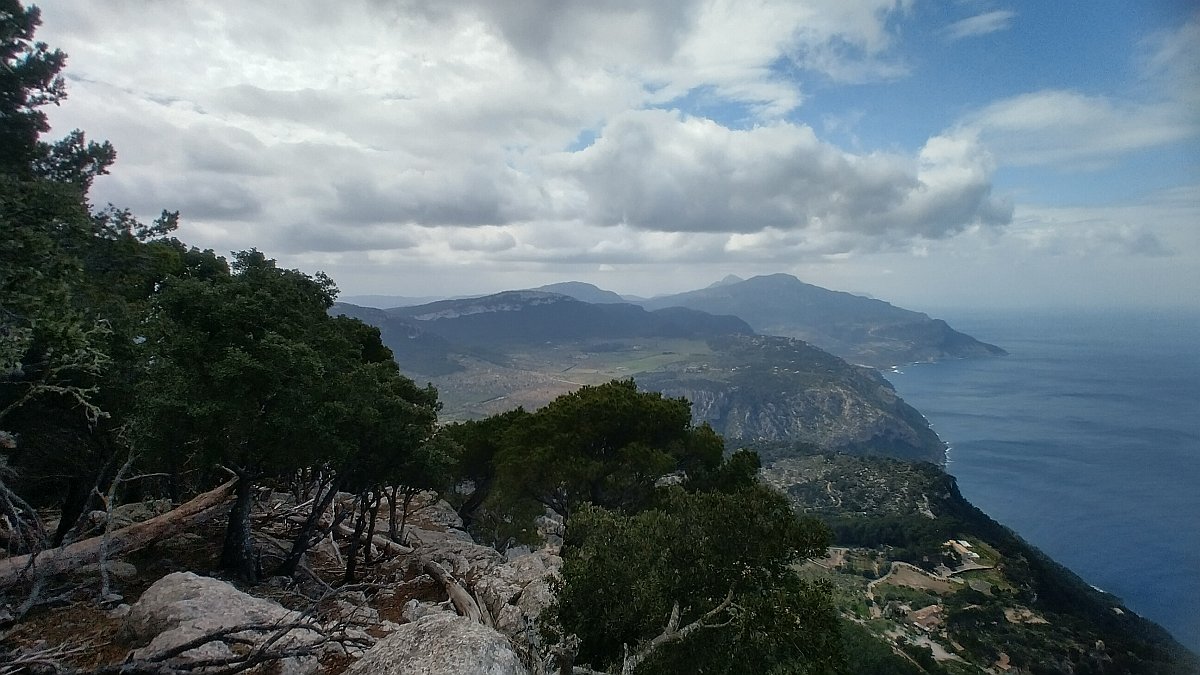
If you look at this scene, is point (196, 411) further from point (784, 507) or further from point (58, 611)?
point (784, 507)

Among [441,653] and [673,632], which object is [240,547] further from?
[673,632]

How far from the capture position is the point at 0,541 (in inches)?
539

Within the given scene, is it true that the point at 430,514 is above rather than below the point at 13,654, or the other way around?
below

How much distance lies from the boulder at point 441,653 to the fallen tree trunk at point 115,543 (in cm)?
759

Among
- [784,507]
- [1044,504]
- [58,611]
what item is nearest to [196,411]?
[58,611]

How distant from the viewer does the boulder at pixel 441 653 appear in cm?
797

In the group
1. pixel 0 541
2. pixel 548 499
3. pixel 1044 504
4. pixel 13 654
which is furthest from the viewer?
pixel 1044 504

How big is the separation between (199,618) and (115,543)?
19.5 feet

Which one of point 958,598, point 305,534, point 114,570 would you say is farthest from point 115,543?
point 958,598

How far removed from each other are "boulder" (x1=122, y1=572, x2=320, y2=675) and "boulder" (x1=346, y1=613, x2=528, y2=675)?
1509mm

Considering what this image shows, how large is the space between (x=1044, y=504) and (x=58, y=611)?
19402 centimetres

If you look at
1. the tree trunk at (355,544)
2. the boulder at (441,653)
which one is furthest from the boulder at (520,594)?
the tree trunk at (355,544)

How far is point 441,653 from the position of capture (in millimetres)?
8156

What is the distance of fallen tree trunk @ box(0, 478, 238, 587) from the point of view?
11.0 metres
